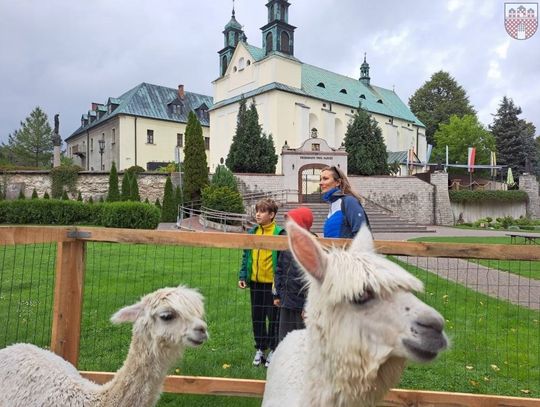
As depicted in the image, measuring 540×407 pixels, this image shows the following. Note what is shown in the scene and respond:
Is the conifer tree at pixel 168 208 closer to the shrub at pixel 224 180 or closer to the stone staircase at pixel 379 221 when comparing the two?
the shrub at pixel 224 180

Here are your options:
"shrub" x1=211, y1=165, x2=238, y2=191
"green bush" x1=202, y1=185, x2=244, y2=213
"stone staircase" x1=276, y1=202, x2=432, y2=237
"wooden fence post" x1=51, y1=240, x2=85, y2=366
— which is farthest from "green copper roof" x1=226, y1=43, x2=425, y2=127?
"wooden fence post" x1=51, y1=240, x2=85, y2=366

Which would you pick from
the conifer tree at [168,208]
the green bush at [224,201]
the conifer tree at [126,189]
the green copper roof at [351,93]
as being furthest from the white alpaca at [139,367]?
the green copper roof at [351,93]

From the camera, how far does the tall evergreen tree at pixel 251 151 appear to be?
3812 centimetres

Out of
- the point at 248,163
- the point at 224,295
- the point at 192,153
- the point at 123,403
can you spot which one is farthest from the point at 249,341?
the point at 248,163

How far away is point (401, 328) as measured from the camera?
1.57 metres

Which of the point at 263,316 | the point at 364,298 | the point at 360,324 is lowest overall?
the point at 263,316

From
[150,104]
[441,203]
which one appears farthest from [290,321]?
[150,104]

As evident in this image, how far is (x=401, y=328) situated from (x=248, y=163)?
36.9 meters

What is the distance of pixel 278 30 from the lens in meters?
48.3

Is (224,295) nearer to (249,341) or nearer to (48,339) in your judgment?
(249,341)

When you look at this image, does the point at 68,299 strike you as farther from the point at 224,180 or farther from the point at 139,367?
the point at 224,180

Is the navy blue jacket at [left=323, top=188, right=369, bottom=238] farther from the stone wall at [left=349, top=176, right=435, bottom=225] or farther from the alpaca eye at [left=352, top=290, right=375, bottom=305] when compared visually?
the stone wall at [left=349, top=176, right=435, bottom=225]

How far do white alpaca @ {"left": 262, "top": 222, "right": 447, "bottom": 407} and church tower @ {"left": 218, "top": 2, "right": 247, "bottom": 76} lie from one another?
183ft

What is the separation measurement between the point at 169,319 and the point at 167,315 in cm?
4
